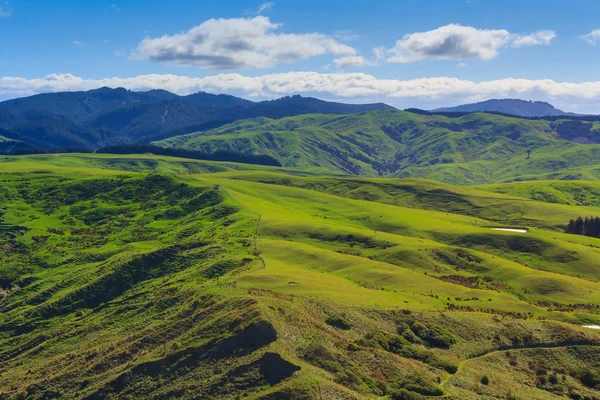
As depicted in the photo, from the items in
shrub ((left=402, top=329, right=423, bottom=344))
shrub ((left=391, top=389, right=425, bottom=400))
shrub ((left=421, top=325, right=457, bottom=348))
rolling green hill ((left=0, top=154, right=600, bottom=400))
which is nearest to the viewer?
shrub ((left=391, top=389, right=425, bottom=400))

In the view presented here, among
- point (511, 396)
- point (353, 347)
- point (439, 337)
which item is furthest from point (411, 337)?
point (511, 396)

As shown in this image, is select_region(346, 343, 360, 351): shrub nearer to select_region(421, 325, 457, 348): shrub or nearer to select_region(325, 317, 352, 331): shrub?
select_region(325, 317, 352, 331): shrub

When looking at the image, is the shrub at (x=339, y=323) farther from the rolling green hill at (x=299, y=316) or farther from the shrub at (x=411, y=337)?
the shrub at (x=411, y=337)

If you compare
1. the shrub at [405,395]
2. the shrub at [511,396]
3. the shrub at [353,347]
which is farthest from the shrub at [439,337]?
the shrub at [405,395]

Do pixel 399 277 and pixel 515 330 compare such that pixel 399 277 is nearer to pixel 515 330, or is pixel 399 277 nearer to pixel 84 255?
pixel 515 330

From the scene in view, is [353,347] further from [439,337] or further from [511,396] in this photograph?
[511,396]

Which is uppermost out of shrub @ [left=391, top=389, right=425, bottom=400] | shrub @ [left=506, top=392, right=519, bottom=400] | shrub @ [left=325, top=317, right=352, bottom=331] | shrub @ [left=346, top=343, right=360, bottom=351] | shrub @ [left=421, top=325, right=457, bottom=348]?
shrub @ [left=325, top=317, right=352, bottom=331]

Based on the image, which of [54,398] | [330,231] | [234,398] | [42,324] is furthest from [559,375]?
[42,324]

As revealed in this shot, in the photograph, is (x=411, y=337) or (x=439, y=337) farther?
(x=439, y=337)

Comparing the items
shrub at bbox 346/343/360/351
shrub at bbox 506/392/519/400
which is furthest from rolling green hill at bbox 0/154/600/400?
shrub at bbox 506/392/519/400
